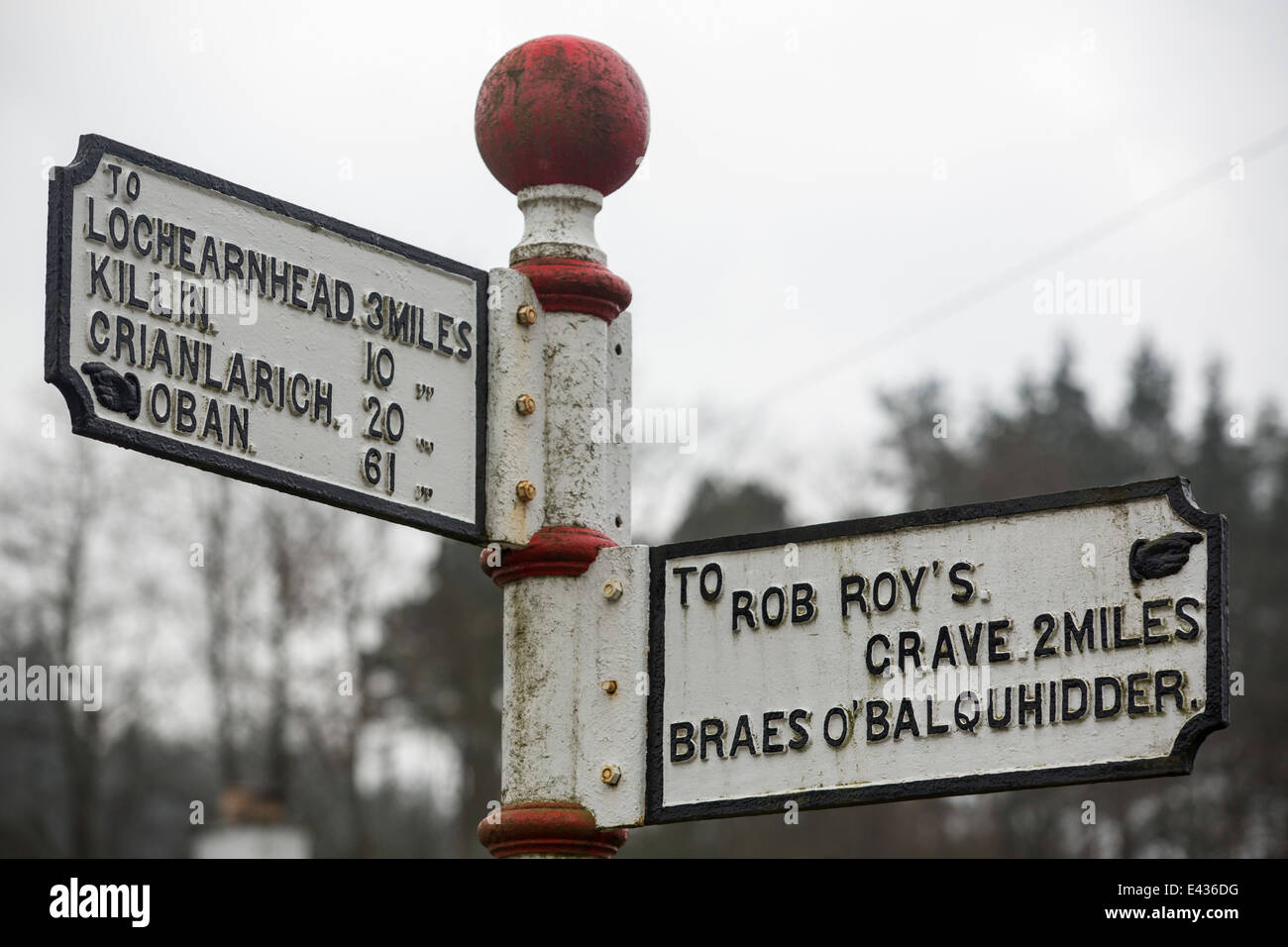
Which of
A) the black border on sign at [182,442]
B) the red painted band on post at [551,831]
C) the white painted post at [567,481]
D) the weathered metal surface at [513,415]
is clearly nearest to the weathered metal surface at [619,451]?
the white painted post at [567,481]

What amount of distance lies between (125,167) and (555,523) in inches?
36.9

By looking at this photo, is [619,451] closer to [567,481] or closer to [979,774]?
[567,481]

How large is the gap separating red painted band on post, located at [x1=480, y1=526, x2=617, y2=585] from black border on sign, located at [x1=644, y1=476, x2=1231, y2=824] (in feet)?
0.39

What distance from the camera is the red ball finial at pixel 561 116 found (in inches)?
141

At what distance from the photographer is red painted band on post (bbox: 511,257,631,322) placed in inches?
138

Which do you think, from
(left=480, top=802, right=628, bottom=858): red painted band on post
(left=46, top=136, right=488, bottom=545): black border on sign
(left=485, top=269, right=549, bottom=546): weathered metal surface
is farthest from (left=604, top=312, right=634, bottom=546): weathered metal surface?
(left=480, top=802, right=628, bottom=858): red painted band on post

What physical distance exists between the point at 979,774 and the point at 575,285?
116 centimetres

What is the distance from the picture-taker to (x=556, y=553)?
337 centimetres

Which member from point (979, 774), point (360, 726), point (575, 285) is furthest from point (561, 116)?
point (360, 726)

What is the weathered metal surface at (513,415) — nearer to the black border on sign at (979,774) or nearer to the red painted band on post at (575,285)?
the red painted band on post at (575,285)

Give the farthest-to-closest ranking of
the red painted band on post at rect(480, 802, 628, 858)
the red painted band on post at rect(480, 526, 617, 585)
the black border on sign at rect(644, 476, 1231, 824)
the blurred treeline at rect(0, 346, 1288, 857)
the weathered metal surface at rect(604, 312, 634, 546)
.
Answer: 1. the blurred treeline at rect(0, 346, 1288, 857)
2. the weathered metal surface at rect(604, 312, 634, 546)
3. the red painted band on post at rect(480, 526, 617, 585)
4. the red painted band on post at rect(480, 802, 628, 858)
5. the black border on sign at rect(644, 476, 1231, 824)

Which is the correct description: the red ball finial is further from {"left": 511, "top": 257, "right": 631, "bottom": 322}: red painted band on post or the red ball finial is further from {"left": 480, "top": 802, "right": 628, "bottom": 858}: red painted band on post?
{"left": 480, "top": 802, "right": 628, "bottom": 858}: red painted band on post

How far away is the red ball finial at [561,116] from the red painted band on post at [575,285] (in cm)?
18
